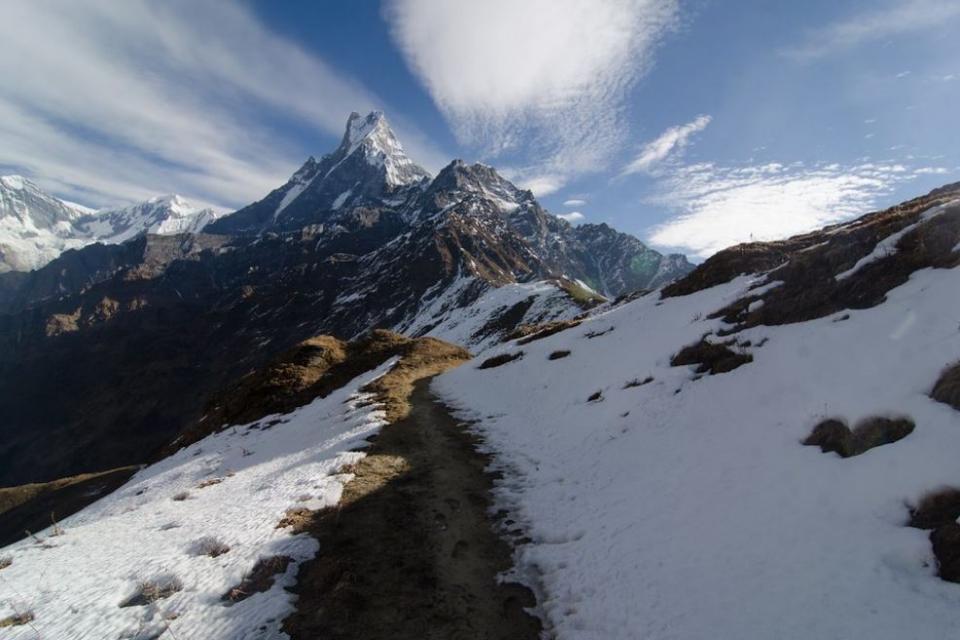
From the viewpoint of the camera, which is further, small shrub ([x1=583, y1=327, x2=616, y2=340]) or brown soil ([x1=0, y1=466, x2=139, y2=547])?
brown soil ([x1=0, y1=466, x2=139, y2=547])

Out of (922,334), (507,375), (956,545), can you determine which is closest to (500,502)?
(956,545)

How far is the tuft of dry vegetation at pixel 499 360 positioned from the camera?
1445 inches

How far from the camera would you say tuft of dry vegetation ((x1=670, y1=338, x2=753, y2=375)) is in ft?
56.7

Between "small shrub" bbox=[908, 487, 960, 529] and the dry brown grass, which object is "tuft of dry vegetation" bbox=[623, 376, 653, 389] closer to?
"small shrub" bbox=[908, 487, 960, 529]

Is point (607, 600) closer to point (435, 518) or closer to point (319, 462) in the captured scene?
point (435, 518)

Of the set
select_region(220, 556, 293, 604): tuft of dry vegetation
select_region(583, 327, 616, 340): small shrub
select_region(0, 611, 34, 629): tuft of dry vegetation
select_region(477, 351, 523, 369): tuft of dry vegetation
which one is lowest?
select_region(220, 556, 293, 604): tuft of dry vegetation

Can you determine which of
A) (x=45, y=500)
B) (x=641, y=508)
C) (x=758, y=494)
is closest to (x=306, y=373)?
(x=641, y=508)

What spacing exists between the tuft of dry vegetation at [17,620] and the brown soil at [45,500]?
4838 cm

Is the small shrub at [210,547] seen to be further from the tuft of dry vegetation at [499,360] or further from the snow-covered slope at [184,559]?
the tuft of dry vegetation at [499,360]

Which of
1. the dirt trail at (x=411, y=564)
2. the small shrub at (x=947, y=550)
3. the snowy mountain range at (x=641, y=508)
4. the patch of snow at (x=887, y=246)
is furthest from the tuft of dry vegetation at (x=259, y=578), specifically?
the patch of snow at (x=887, y=246)

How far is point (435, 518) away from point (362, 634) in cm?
473

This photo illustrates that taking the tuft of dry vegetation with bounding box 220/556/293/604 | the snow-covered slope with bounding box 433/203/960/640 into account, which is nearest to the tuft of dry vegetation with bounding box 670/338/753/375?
the snow-covered slope with bounding box 433/203/960/640

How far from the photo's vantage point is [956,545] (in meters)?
7.31

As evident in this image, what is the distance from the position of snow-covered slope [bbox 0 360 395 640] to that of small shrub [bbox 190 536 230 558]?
1.1 inches
